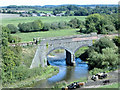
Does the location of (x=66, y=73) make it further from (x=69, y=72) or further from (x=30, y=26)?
(x=30, y=26)

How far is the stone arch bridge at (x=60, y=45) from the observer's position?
121 feet

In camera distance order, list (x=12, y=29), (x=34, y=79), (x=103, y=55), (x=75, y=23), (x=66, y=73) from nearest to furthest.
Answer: (x=34, y=79)
(x=103, y=55)
(x=66, y=73)
(x=12, y=29)
(x=75, y=23)

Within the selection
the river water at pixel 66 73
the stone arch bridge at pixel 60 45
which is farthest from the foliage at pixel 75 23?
the river water at pixel 66 73

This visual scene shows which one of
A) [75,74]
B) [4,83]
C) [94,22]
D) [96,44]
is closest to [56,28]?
[94,22]

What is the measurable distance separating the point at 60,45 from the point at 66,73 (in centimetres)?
555

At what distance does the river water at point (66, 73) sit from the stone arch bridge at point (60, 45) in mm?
1610

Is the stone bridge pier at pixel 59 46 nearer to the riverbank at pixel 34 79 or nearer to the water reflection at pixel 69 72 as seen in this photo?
the water reflection at pixel 69 72

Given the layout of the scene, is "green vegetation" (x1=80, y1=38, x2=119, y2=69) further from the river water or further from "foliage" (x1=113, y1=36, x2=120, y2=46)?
"foliage" (x1=113, y1=36, x2=120, y2=46)

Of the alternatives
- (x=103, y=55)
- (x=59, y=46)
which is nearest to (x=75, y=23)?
(x=59, y=46)

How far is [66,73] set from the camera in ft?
116

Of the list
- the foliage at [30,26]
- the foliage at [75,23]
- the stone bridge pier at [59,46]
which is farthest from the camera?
the foliage at [75,23]

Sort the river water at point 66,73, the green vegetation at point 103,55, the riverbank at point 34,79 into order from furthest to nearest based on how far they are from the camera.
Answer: the green vegetation at point 103,55, the river water at point 66,73, the riverbank at point 34,79

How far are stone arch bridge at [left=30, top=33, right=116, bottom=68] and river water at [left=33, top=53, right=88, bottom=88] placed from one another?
1610 mm

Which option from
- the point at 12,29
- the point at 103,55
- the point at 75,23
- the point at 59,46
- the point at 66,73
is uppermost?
the point at 59,46
